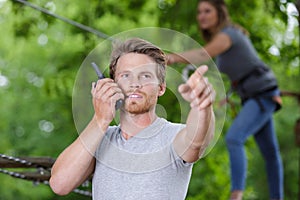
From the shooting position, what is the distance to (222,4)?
13.8 feet

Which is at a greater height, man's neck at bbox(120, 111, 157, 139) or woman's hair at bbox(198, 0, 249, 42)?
man's neck at bbox(120, 111, 157, 139)

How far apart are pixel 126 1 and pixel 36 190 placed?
20.3 feet

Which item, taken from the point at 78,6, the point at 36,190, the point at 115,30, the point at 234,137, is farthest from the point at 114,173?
the point at 36,190

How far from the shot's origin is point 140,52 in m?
1.80

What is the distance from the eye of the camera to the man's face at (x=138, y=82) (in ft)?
5.71

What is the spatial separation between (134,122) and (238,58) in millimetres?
2507

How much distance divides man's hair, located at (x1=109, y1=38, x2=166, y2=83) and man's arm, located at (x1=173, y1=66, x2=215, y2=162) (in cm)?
16

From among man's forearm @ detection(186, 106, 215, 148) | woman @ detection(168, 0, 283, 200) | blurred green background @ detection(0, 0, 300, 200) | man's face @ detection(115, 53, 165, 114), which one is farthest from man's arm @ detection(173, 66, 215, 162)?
blurred green background @ detection(0, 0, 300, 200)

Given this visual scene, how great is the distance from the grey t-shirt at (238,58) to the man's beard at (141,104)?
7.88 feet

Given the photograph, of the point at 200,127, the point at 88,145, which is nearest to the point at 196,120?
the point at 200,127

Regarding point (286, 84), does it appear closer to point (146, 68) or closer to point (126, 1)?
point (126, 1)

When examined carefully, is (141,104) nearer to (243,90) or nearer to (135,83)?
(135,83)

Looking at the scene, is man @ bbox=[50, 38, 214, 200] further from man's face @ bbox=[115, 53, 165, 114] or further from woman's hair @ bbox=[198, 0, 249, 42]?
woman's hair @ bbox=[198, 0, 249, 42]

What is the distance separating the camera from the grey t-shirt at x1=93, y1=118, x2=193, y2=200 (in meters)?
1.78
